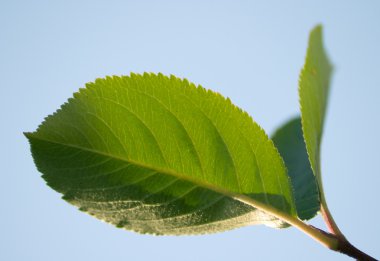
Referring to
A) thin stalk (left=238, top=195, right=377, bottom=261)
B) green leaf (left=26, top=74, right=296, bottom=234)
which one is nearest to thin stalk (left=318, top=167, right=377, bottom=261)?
thin stalk (left=238, top=195, right=377, bottom=261)

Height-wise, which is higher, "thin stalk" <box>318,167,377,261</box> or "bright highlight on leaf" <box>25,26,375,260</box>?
"bright highlight on leaf" <box>25,26,375,260</box>

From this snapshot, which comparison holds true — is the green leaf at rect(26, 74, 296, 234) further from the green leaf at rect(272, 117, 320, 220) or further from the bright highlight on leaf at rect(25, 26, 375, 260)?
the green leaf at rect(272, 117, 320, 220)

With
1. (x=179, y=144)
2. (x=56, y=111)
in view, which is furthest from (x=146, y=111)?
(x=56, y=111)

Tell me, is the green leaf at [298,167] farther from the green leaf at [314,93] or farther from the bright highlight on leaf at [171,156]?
the green leaf at [314,93]

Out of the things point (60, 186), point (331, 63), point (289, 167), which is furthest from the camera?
point (289, 167)

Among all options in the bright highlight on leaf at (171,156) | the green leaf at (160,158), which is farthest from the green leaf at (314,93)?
the green leaf at (160,158)

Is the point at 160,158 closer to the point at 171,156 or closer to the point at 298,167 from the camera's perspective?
the point at 171,156

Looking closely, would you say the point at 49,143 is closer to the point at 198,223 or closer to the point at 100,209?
the point at 100,209
